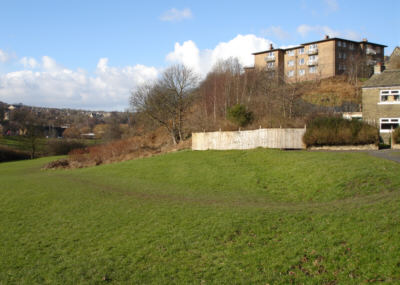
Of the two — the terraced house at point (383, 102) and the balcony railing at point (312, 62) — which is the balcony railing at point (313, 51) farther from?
the terraced house at point (383, 102)

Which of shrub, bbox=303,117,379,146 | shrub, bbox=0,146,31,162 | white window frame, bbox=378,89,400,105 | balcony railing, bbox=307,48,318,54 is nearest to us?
shrub, bbox=303,117,379,146

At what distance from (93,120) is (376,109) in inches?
6479

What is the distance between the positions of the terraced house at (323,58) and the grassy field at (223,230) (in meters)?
50.8

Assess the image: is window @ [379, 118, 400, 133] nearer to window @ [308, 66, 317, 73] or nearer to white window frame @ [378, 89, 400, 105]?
white window frame @ [378, 89, 400, 105]

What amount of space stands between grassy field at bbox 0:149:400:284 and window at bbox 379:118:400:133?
1294 cm

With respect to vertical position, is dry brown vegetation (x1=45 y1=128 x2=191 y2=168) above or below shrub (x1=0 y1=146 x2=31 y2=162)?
above

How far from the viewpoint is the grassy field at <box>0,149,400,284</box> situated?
7605mm

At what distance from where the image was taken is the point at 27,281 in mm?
8344

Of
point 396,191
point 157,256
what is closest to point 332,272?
point 157,256

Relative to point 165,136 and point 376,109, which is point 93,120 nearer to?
point 165,136

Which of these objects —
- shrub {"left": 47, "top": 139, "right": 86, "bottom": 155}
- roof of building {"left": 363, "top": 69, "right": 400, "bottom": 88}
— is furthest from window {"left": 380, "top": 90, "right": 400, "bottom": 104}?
shrub {"left": 47, "top": 139, "right": 86, "bottom": 155}

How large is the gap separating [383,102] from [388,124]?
2011 millimetres

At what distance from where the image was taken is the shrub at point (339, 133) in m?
26.1

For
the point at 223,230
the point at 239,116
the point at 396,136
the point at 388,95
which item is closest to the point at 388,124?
the point at 388,95
